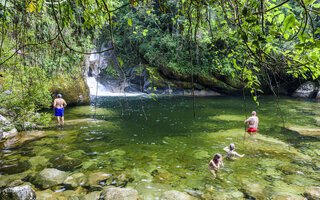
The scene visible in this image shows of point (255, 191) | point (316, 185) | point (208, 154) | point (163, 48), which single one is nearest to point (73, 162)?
point (208, 154)

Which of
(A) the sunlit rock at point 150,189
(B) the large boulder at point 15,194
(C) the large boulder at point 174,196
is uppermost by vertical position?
(B) the large boulder at point 15,194

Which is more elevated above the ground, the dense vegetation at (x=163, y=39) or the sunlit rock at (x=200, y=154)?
the dense vegetation at (x=163, y=39)

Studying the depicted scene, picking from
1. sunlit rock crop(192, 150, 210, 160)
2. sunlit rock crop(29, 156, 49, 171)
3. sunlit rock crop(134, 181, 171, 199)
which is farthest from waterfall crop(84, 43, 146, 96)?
sunlit rock crop(134, 181, 171, 199)

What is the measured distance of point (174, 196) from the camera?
4.70 meters

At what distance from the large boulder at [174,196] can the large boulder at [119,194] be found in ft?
2.17

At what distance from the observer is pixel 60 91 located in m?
15.1

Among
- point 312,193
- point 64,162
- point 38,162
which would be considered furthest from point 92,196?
point 312,193

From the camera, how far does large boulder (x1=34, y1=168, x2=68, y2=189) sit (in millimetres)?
5059

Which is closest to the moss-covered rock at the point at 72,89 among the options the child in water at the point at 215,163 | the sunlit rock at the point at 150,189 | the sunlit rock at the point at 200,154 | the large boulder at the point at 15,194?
the sunlit rock at the point at 200,154

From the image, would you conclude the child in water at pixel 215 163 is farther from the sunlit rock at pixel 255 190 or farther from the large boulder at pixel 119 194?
the large boulder at pixel 119 194

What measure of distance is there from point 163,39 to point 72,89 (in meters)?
14.5

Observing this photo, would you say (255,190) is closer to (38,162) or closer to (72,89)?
(38,162)

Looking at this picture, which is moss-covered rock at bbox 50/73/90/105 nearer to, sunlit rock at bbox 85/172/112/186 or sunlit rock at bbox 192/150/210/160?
sunlit rock at bbox 85/172/112/186

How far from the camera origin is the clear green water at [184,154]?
542cm
